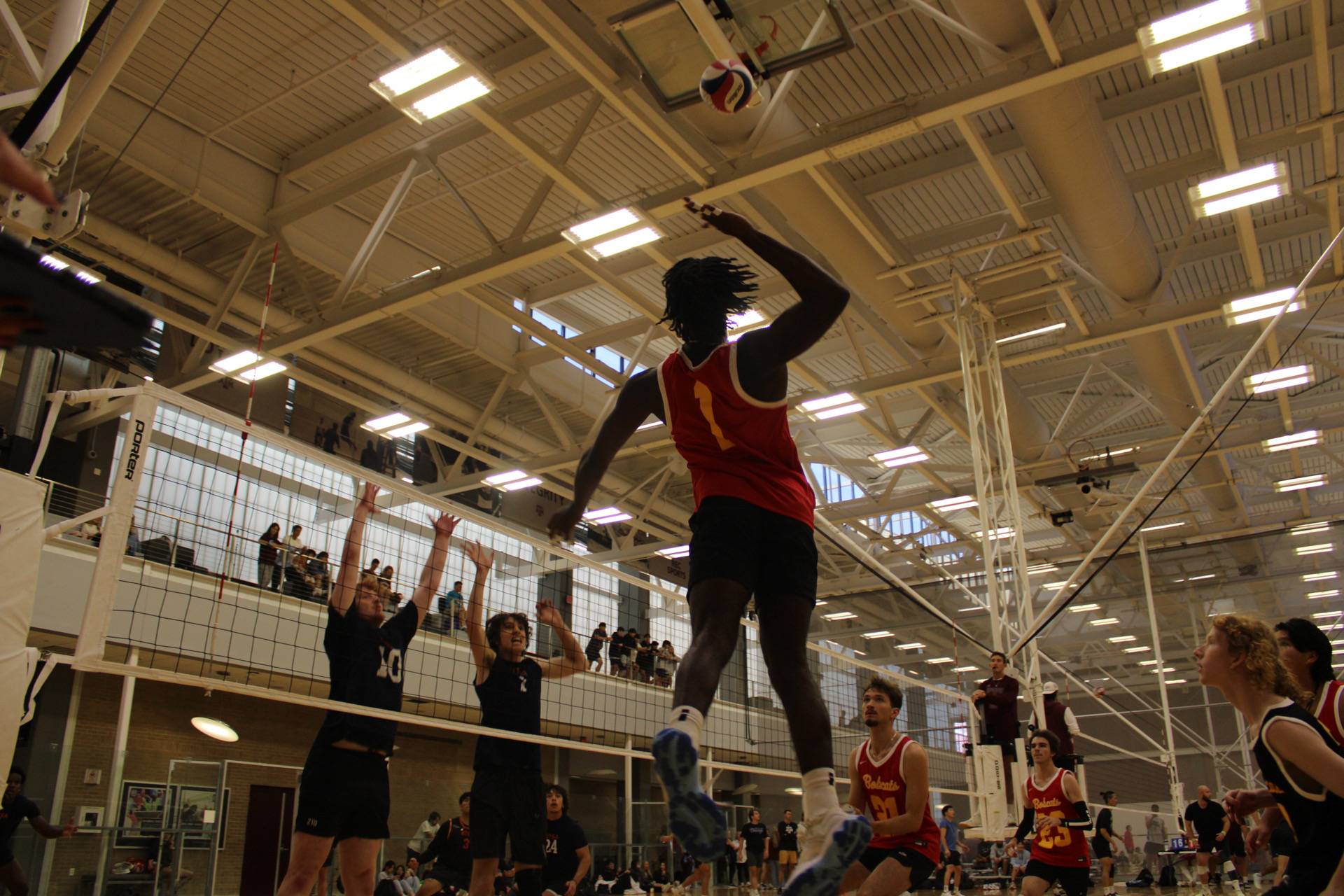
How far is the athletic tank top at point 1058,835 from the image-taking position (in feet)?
22.5

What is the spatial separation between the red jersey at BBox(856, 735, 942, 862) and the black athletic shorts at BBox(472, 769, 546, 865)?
5.98ft

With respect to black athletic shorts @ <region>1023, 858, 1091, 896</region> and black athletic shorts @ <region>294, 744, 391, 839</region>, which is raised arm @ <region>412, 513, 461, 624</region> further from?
black athletic shorts @ <region>1023, 858, 1091, 896</region>

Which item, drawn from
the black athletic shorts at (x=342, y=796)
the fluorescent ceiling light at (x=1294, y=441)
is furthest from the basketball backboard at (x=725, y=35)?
the fluorescent ceiling light at (x=1294, y=441)

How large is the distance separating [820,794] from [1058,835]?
17.4 feet

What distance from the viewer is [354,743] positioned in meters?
4.93

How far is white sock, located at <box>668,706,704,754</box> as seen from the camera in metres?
2.31

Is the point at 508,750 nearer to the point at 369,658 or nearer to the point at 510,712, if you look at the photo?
the point at 510,712

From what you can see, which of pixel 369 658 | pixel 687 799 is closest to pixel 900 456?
pixel 369 658

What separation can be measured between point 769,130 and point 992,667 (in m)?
6.08

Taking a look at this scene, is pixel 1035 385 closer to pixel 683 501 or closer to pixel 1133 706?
pixel 683 501

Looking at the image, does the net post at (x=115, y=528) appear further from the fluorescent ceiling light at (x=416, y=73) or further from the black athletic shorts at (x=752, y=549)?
the fluorescent ceiling light at (x=416, y=73)

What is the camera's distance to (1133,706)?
36.7 m

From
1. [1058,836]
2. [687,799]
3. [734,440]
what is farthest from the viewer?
[1058,836]

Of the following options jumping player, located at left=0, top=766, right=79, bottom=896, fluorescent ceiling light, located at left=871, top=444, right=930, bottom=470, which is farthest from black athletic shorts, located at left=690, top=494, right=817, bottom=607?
fluorescent ceiling light, located at left=871, top=444, right=930, bottom=470
